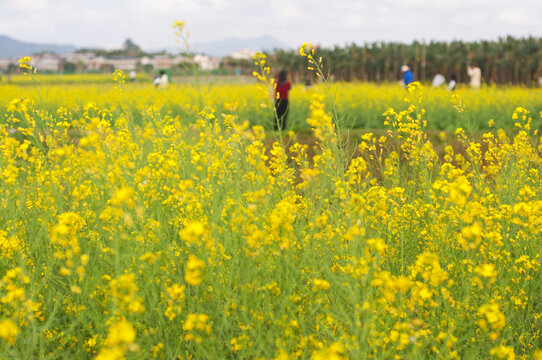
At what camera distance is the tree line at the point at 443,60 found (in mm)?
23781

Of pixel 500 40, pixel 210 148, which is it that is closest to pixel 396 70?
pixel 500 40

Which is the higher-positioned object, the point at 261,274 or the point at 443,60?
the point at 443,60

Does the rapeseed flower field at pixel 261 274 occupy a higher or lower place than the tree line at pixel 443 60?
lower

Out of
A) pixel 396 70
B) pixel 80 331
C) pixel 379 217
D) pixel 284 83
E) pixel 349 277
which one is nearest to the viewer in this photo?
pixel 349 277

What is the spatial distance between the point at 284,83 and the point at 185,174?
5.35 metres

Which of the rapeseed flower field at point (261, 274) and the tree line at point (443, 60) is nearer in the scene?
the rapeseed flower field at point (261, 274)

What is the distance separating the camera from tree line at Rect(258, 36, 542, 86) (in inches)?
936

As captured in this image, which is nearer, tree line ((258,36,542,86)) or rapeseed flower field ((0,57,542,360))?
rapeseed flower field ((0,57,542,360))

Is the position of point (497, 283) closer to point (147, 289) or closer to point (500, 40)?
point (147, 289)

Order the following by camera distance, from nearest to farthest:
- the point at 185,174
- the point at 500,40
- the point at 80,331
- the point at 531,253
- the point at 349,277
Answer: the point at 349,277 → the point at 80,331 → the point at 531,253 → the point at 185,174 → the point at 500,40

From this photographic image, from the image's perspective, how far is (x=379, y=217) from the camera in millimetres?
3006

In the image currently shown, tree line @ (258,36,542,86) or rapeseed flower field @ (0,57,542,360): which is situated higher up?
tree line @ (258,36,542,86)

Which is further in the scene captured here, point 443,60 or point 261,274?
point 443,60

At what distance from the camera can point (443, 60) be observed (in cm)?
2478
